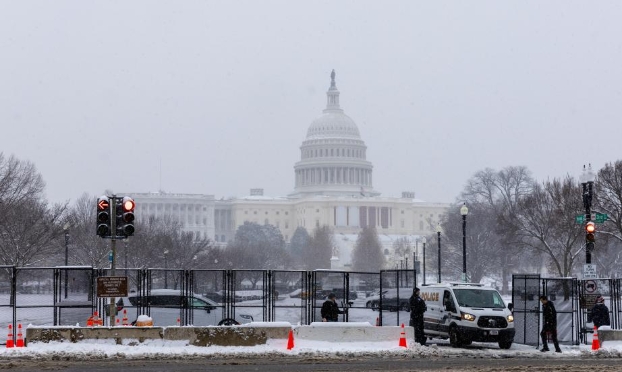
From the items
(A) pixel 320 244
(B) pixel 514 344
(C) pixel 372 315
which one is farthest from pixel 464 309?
(A) pixel 320 244

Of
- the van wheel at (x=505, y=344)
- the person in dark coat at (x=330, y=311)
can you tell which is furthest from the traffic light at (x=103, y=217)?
the van wheel at (x=505, y=344)

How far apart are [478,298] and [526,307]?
186 cm

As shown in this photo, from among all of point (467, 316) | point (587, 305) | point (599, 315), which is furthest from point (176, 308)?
point (599, 315)

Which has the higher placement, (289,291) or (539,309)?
(289,291)

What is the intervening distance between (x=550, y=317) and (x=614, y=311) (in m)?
7.94

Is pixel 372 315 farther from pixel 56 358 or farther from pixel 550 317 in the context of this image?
pixel 56 358

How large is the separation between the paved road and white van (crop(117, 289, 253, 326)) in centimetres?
800

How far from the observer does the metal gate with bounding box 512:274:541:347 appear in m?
32.4

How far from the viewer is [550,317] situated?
1141 inches

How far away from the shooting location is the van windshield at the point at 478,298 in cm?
3153

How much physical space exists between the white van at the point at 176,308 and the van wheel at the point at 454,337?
645 cm

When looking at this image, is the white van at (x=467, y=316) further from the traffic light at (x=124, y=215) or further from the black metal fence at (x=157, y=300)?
the traffic light at (x=124, y=215)

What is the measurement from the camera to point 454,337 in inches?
1220

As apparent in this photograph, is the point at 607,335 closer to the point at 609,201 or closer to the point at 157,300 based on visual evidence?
the point at 157,300
